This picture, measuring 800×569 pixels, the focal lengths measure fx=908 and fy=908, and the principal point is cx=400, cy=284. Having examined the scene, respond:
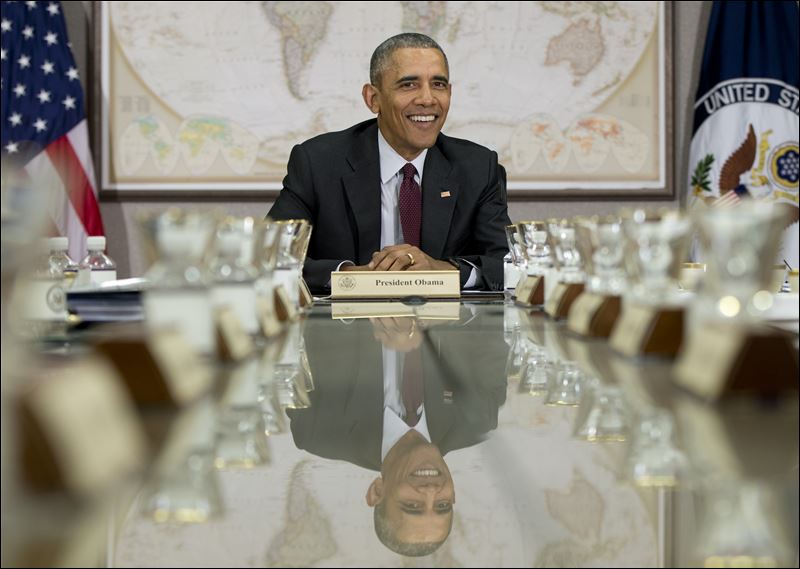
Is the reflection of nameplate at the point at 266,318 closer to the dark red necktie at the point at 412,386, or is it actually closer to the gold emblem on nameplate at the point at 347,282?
the dark red necktie at the point at 412,386

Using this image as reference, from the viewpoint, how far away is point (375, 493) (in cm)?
52

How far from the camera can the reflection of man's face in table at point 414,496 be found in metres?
0.46

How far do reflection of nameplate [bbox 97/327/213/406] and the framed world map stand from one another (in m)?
4.49

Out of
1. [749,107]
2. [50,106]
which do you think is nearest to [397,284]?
[50,106]

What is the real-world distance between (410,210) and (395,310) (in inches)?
65.3

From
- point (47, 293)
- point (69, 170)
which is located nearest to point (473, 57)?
point (69, 170)

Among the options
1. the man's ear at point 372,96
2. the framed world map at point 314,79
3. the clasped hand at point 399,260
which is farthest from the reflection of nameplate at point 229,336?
the framed world map at point 314,79

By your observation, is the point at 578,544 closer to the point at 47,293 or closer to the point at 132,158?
the point at 47,293

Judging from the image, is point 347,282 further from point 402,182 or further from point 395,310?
point 402,182

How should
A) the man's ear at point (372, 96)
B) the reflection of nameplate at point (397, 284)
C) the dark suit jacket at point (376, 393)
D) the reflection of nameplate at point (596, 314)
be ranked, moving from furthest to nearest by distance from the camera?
the man's ear at point (372, 96)
the reflection of nameplate at point (397, 284)
the reflection of nameplate at point (596, 314)
the dark suit jacket at point (376, 393)

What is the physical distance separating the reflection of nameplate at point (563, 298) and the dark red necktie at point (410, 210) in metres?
1.91

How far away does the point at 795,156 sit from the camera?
196 inches

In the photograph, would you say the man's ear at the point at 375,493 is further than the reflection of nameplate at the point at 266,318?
No

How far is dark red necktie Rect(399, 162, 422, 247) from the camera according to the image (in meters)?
3.47
